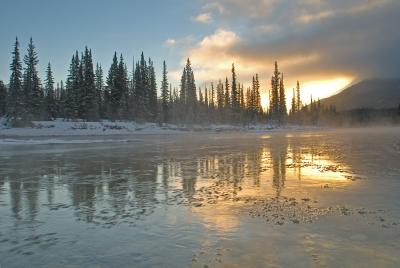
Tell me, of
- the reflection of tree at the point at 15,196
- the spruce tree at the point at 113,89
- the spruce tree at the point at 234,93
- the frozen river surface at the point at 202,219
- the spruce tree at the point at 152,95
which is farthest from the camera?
the spruce tree at the point at 234,93

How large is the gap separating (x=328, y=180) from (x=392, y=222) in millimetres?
5490

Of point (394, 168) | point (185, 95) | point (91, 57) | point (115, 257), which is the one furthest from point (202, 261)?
point (185, 95)

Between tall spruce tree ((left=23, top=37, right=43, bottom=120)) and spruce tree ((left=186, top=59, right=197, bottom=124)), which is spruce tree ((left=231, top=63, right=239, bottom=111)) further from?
tall spruce tree ((left=23, top=37, right=43, bottom=120))

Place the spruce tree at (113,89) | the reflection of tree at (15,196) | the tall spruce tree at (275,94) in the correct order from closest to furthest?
the reflection of tree at (15,196) < the spruce tree at (113,89) < the tall spruce tree at (275,94)

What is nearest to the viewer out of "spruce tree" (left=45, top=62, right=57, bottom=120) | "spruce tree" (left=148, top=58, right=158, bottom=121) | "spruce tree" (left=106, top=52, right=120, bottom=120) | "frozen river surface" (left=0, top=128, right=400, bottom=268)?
"frozen river surface" (left=0, top=128, right=400, bottom=268)

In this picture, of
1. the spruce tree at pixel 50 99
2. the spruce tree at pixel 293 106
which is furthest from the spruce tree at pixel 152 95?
the spruce tree at pixel 293 106

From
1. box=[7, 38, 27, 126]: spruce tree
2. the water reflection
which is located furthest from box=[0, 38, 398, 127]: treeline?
the water reflection

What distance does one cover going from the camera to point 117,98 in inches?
3280

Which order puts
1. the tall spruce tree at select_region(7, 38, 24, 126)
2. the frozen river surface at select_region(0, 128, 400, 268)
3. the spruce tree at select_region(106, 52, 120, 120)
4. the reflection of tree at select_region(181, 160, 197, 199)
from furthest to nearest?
the spruce tree at select_region(106, 52, 120, 120), the tall spruce tree at select_region(7, 38, 24, 126), the reflection of tree at select_region(181, 160, 197, 199), the frozen river surface at select_region(0, 128, 400, 268)

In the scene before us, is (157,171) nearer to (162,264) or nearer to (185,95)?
(162,264)

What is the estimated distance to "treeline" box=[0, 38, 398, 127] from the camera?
6303 centimetres

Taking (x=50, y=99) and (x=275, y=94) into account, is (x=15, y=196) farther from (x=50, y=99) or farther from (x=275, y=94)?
(x=275, y=94)

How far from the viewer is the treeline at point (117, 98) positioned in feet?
207

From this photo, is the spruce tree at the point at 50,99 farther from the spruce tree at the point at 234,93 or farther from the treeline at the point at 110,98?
the spruce tree at the point at 234,93
